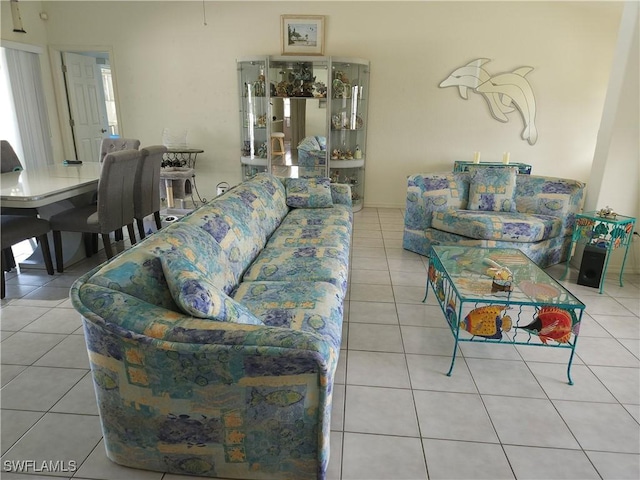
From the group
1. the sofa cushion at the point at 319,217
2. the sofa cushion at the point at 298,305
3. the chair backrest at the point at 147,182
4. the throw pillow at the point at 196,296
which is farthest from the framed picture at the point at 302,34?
the throw pillow at the point at 196,296

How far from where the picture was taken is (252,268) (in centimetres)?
240

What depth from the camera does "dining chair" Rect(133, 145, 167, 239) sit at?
3791mm

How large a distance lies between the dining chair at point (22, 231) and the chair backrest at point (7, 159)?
3.24 ft

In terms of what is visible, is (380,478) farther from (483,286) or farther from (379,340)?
(483,286)

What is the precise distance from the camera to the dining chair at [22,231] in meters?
2.97

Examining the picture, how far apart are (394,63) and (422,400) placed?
4516mm

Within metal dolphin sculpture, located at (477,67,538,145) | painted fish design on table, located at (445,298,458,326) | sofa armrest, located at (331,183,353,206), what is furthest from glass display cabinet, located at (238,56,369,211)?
painted fish design on table, located at (445,298,458,326)

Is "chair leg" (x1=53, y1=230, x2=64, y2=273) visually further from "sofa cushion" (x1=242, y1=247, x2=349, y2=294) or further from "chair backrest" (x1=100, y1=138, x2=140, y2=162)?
"sofa cushion" (x1=242, y1=247, x2=349, y2=294)

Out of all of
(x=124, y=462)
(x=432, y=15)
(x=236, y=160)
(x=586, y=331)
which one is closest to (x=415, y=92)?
(x=432, y=15)

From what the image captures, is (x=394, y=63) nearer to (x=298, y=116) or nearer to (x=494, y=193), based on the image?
(x=298, y=116)

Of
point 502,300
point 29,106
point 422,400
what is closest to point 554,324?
point 502,300

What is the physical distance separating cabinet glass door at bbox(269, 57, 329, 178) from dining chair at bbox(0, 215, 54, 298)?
2756 millimetres

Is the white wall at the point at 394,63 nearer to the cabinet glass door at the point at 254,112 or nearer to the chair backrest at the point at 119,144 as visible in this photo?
the cabinet glass door at the point at 254,112

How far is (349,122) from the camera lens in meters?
5.39
